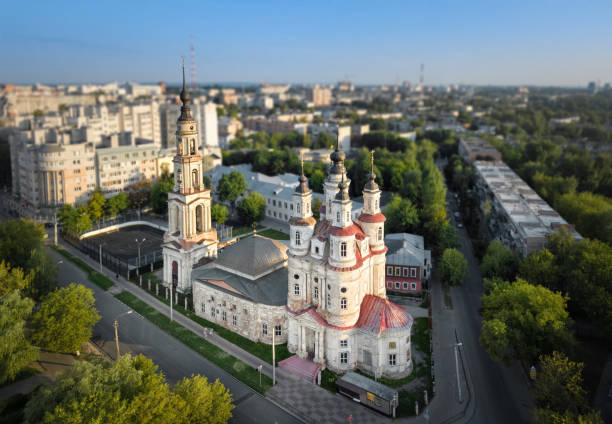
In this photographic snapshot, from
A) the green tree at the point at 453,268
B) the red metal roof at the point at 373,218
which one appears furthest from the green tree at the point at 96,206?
the green tree at the point at 453,268

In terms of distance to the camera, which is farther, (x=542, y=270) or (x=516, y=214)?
(x=516, y=214)

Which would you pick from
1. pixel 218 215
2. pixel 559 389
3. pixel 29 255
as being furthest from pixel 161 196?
pixel 559 389

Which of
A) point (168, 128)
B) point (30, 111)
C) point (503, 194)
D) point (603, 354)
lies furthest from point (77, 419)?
point (30, 111)

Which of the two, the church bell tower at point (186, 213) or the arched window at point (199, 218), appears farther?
the arched window at point (199, 218)

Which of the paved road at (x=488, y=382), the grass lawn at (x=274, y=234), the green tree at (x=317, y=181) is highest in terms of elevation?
the green tree at (x=317, y=181)

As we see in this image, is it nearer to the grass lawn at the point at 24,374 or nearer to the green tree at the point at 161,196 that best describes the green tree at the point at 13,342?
the grass lawn at the point at 24,374

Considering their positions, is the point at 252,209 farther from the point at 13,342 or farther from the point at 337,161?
the point at 13,342

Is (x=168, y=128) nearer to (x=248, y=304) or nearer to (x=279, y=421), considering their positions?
(x=248, y=304)
